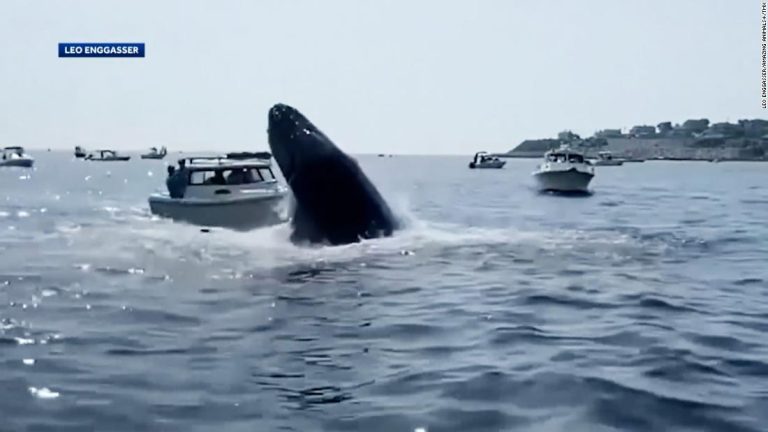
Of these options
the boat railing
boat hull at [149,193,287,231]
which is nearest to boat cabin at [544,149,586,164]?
the boat railing

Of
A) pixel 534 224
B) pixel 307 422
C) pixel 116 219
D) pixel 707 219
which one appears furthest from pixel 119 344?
pixel 707 219

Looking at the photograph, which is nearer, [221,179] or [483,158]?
[221,179]

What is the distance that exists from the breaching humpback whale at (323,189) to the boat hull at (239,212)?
7.59 metres

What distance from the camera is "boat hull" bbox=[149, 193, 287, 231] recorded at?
26.9m

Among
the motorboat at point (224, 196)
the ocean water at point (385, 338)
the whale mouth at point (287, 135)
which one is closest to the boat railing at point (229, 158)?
the motorboat at point (224, 196)

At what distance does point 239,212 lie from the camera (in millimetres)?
26906

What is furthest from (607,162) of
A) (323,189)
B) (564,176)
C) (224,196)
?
(323,189)

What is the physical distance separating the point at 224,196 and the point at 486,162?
11487 centimetres

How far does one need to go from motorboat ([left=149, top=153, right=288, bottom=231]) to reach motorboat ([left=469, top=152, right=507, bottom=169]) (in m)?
109

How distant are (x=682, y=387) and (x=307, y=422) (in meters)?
3.30

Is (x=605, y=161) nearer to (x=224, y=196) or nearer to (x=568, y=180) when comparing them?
(x=568, y=180)

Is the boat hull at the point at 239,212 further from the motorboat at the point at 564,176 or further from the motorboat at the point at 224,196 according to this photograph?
the motorboat at the point at 564,176

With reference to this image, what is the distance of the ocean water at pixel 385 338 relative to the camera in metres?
7.45

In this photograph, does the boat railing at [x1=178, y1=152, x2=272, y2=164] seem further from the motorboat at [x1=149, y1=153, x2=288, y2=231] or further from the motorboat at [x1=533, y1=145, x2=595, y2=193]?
the motorboat at [x1=533, y1=145, x2=595, y2=193]
